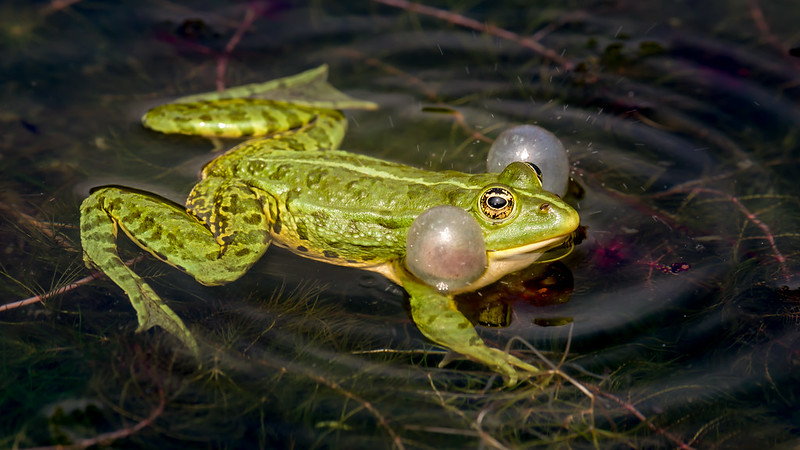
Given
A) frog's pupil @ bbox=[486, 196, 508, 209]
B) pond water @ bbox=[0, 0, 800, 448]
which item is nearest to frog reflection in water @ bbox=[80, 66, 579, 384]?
frog's pupil @ bbox=[486, 196, 508, 209]

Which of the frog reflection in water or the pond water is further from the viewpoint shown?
the frog reflection in water

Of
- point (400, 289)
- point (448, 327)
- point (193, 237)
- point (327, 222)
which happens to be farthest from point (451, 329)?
point (193, 237)

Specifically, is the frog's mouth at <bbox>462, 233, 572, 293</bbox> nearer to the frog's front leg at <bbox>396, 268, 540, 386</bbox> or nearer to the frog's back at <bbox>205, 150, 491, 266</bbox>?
the frog's front leg at <bbox>396, 268, 540, 386</bbox>

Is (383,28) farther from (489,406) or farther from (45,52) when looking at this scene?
(489,406)

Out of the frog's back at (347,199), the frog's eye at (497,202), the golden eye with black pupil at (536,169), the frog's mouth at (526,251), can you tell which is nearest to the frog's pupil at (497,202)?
the frog's eye at (497,202)

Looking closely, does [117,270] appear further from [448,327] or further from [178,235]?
[448,327]

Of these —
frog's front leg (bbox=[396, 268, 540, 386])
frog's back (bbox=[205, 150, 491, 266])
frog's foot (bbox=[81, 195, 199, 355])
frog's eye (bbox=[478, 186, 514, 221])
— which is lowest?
frog's front leg (bbox=[396, 268, 540, 386])
